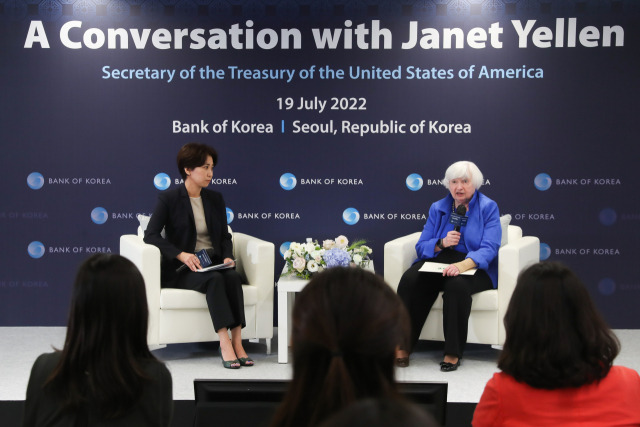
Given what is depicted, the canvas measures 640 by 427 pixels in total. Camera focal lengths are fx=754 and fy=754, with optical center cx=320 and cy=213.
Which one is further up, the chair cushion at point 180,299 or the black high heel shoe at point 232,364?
the chair cushion at point 180,299

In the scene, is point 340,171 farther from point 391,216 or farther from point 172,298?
point 172,298

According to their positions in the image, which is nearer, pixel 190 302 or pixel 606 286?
pixel 190 302

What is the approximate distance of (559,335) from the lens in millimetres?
1660

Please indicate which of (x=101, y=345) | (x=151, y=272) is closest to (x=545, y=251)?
(x=151, y=272)

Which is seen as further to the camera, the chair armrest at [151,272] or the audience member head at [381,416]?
the chair armrest at [151,272]

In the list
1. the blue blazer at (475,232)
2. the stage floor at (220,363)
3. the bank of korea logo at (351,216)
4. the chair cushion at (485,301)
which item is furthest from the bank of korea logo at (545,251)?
the bank of korea logo at (351,216)

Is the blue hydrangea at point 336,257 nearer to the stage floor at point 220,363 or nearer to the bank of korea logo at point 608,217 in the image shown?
the stage floor at point 220,363

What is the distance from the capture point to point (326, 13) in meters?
5.43

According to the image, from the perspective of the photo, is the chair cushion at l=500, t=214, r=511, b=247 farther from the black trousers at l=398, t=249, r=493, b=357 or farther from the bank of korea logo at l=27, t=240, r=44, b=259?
the bank of korea logo at l=27, t=240, r=44, b=259

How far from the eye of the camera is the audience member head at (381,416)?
0.73 m

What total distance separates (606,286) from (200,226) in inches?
118

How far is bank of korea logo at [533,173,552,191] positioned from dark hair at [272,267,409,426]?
455cm

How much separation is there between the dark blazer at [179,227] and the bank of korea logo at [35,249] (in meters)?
1.26

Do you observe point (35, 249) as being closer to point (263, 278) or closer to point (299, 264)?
point (263, 278)
